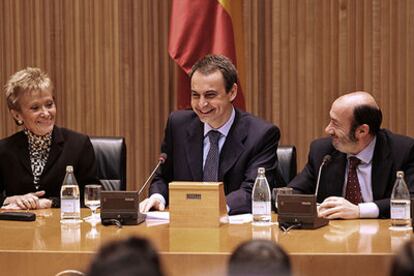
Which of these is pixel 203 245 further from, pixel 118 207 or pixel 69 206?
pixel 69 206

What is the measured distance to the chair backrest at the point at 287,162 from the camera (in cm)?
430

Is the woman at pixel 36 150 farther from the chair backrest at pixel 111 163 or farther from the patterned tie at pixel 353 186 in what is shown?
the patterned tie at pixel 353 186

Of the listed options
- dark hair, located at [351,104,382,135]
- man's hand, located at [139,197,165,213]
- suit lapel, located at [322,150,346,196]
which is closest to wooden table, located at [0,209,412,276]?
man's hand, located at [139,197,165,213]

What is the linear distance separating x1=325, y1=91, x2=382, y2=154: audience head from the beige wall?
150 cm

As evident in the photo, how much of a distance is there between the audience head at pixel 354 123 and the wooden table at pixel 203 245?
595mm

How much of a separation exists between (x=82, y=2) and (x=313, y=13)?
5.65 feet

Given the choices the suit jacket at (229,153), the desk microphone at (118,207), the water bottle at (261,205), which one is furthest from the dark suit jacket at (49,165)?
the water bottle at (261,205)

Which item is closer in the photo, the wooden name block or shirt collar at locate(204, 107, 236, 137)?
the wooden name block

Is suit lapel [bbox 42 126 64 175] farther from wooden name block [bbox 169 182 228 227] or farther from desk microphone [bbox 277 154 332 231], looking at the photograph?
desk microphone [bbox 277 154 332 231]

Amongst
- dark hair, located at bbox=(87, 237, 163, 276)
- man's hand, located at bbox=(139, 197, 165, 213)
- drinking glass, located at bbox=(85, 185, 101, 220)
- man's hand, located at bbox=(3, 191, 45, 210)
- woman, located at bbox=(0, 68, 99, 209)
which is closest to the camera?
dark hair, located at bbox=(87, 237, 163, 276)

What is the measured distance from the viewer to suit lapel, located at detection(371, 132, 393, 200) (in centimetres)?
383

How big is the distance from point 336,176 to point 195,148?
Answer: 787 mm

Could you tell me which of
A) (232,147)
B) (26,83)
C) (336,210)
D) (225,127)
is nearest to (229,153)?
(232,147)

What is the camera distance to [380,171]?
3.84 m
